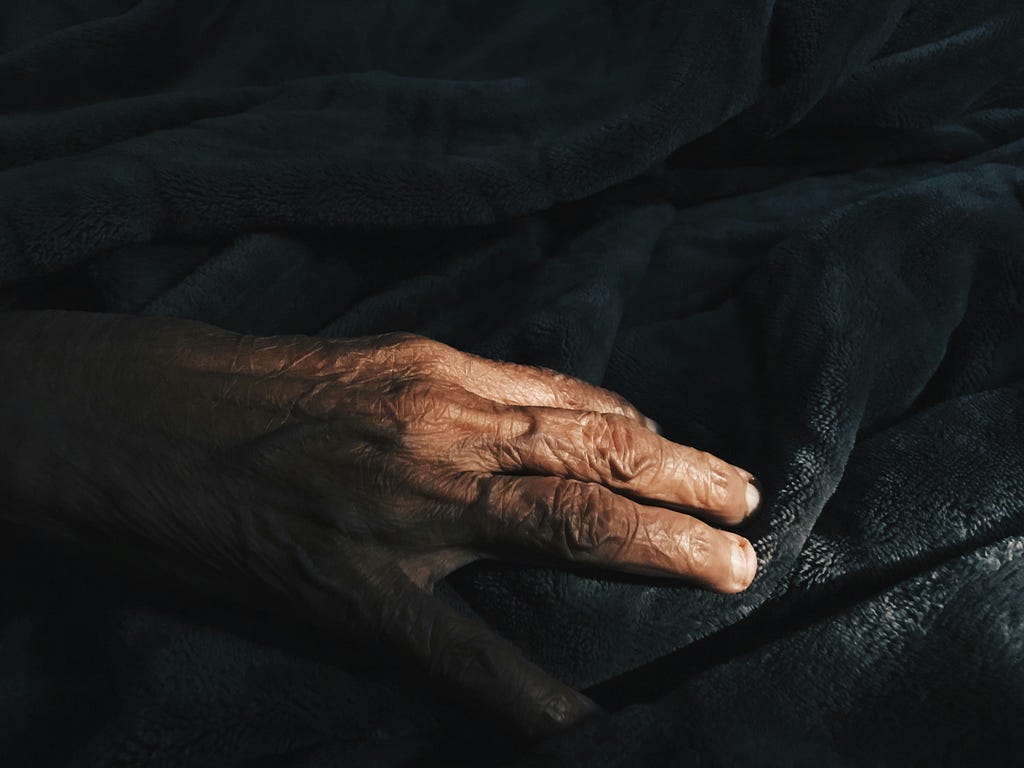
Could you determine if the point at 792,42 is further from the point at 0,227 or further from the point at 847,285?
the point at 0,227

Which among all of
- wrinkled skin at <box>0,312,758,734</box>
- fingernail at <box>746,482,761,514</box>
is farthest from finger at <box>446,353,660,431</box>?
fingernail at <box>746,482,761,514</box>

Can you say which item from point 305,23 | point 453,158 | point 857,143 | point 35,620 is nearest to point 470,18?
point 305,23

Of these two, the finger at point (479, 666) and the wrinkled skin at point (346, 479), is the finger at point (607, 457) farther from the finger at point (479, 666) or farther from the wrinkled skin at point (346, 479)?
the finger at point (479, 666)

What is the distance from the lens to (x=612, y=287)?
838 millimetres

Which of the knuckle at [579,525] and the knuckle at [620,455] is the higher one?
the knuckle at [620,455]

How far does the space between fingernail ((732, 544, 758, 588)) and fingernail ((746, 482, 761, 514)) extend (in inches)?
1.9

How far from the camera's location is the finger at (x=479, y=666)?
553 millimetres

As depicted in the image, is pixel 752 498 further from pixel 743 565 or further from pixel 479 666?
pixel 479 666

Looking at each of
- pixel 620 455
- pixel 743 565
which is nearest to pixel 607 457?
pixel 620 455

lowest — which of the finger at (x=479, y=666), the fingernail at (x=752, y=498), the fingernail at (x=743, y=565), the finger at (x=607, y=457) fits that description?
the finger at (x=479, y=666)

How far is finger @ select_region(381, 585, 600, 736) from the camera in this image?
0.55m

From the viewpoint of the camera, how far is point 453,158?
892 millimetres

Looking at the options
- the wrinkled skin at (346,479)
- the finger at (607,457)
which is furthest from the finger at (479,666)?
the finger at (607,457)

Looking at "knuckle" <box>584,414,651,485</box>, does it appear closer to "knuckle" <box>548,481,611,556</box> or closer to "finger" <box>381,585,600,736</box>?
"knuckle" <box>548,481,611,556</box>
